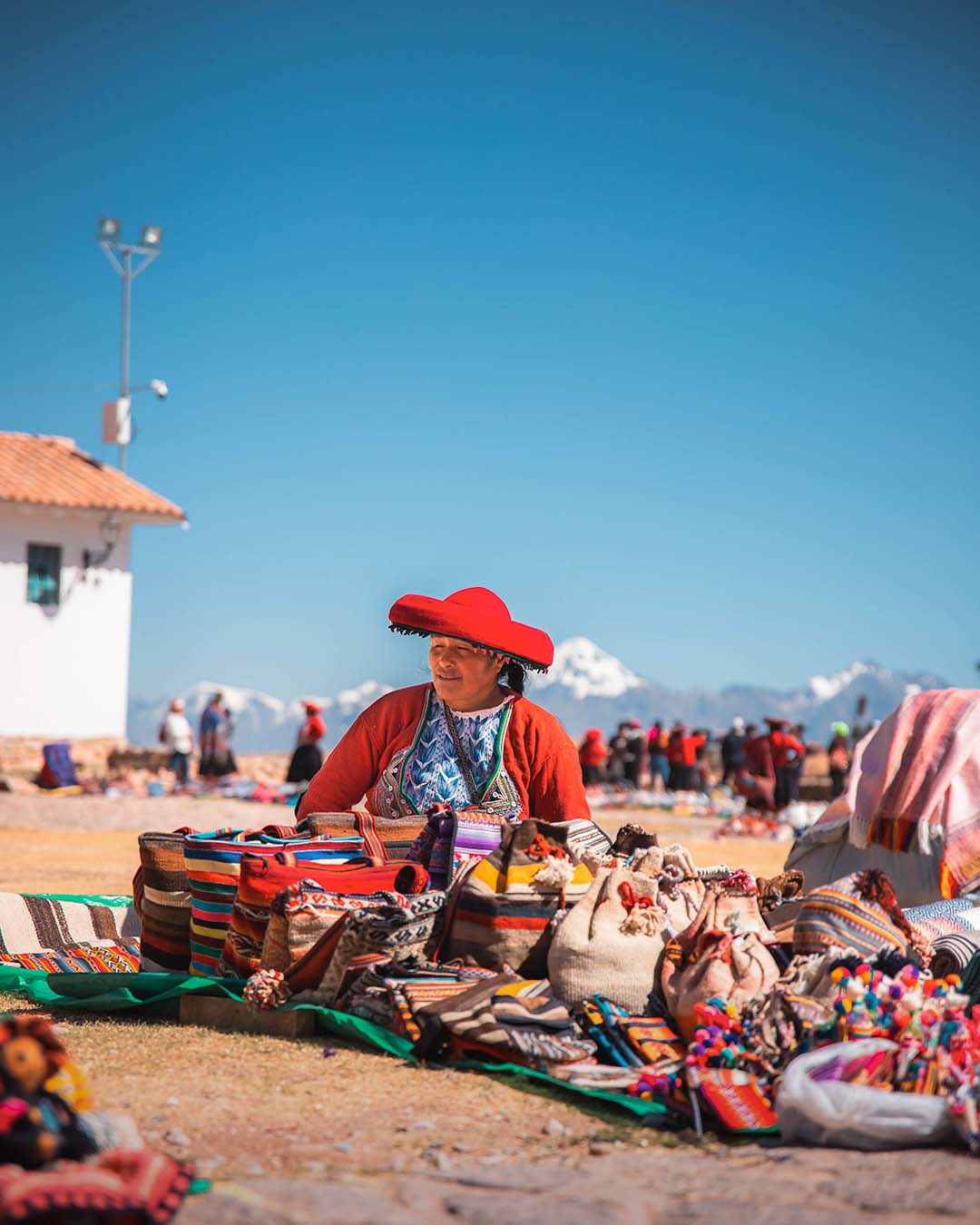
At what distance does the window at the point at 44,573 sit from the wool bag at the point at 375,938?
2736 cm

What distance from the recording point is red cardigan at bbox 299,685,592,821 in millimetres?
6242

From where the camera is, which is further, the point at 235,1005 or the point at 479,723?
the point at 479,723

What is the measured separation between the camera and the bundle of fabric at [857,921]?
4754 mm

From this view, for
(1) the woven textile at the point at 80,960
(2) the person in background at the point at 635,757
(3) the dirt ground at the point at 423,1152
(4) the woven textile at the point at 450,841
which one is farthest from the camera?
(2) the person in background at the point at 635,757

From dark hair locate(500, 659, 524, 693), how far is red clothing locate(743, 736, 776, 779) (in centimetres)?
1643

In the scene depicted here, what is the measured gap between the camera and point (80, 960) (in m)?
6.28

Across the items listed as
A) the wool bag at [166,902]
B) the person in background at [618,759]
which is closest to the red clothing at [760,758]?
the person in background at [618,759]

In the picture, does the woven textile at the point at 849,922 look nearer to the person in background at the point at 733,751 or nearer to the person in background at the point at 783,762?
the person in background at the point at 783,762

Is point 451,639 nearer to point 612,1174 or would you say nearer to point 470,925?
point 470,925

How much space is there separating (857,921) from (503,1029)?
Answer: 1264 millimetres

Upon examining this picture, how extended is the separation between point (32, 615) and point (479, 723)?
87.0ft

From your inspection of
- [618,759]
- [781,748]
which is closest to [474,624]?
[781,748]

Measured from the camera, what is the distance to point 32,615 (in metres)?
30.9

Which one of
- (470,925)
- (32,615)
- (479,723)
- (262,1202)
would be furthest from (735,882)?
(32,615)
